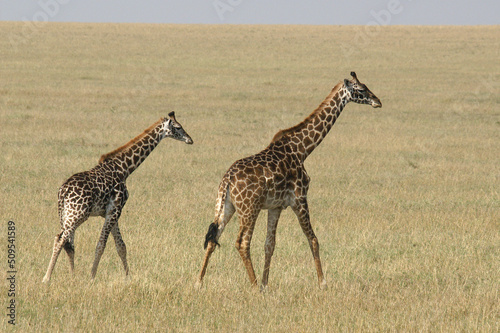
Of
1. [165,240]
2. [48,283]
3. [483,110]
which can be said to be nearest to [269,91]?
[483,110]

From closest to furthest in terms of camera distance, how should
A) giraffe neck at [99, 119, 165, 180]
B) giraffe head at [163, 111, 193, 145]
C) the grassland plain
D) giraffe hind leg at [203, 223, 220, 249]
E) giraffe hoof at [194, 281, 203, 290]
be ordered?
the grassland plain < giraffe hind leg at [203, 223, 220, 249] < giraffe hoof at [194, 281, 203, 290] < giraffe neck at [99, 119, 165, 180] < giraffe head at [163, 111, 193, 145]

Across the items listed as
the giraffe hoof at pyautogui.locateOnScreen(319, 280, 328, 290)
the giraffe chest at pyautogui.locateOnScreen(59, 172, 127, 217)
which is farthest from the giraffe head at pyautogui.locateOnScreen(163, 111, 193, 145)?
the giraffe hoof at pyautogui.locateOnScreen(319, 280, 328, 290)

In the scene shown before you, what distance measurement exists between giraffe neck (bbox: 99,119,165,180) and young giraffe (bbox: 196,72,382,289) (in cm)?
166

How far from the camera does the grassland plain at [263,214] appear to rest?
728 centimetres

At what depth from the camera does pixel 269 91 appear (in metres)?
34.3

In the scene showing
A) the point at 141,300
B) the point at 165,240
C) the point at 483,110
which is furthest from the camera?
the point at 483,110

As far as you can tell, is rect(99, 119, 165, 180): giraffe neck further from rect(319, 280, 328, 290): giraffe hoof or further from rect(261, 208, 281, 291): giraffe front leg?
rect(319, 280, 328, 290): giraffe hoof

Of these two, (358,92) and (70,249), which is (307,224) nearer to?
(358,92)

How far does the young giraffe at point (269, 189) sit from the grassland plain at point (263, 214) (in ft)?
1.69

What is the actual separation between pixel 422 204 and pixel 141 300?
288 inches

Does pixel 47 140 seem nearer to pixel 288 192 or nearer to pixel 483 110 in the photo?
pixel 288 192

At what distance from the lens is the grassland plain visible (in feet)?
23.9

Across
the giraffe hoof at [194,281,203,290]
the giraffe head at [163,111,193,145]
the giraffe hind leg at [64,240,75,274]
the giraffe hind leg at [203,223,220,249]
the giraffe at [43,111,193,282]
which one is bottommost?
the giraffe hoof at [194,281,203,290]

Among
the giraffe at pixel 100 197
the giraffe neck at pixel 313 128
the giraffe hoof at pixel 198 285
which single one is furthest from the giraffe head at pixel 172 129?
the giraffe hoof at pixel 198 285
